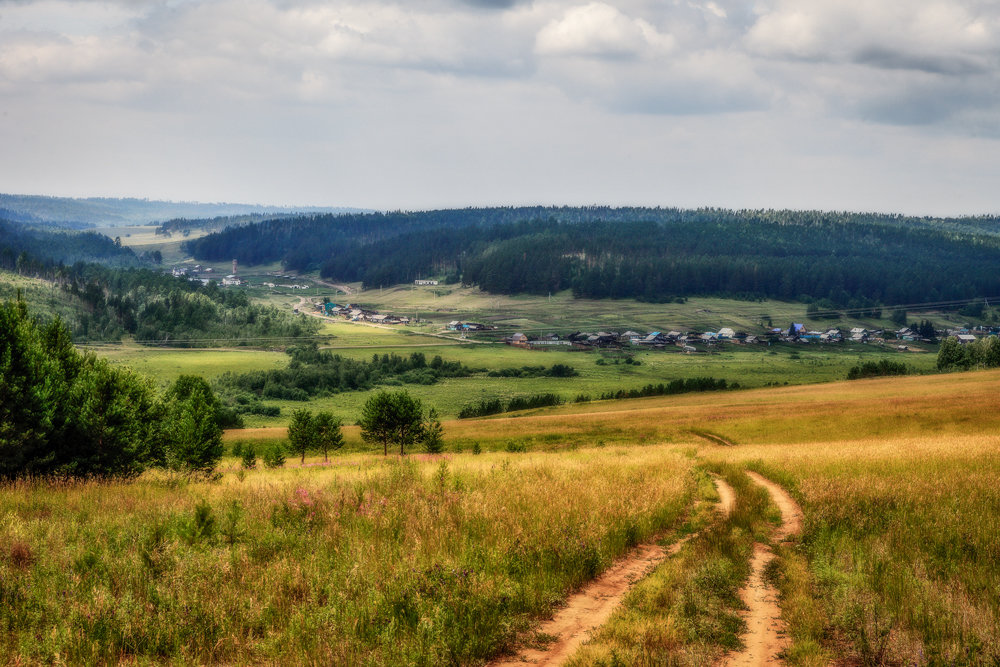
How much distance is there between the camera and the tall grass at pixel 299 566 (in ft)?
25.0

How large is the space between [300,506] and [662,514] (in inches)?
274

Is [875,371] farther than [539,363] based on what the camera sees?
No

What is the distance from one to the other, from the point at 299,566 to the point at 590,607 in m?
3.87

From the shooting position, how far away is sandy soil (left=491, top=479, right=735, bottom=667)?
7.91 m

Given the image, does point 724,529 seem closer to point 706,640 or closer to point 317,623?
point 706,640

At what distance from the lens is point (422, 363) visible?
168 meters

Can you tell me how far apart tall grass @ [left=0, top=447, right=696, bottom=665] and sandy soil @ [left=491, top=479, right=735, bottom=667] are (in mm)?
218

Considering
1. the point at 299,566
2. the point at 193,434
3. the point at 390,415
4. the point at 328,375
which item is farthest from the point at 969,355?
the point at 299,566

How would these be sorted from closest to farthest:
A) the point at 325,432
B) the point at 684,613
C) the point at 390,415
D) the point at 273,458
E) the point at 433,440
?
the point at 684,613 < the point at 273,458 < the point at 433,440 < the point at 390,415 < the point at 325,432

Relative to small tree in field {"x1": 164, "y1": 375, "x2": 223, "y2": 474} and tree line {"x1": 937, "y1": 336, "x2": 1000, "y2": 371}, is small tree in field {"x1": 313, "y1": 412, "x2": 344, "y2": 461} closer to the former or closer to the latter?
small tree in field {"x1": 164, "y1": 375, "x2": 223, "y2": 474}

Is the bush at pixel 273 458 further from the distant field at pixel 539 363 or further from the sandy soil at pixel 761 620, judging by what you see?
the distant field at pixel 539 363

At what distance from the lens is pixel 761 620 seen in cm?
916

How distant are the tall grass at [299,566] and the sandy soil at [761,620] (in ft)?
6.85

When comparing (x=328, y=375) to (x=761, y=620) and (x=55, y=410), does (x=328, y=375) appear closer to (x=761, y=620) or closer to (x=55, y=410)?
(x=55, y=410)
